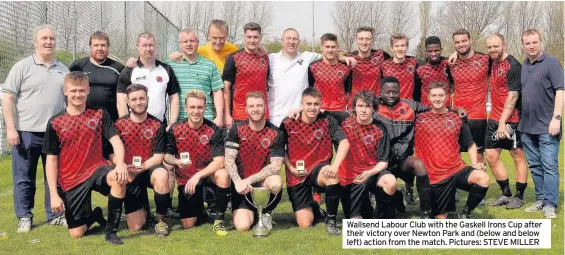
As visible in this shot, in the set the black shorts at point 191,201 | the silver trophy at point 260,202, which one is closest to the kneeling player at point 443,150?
the silver trophy at point 260,202

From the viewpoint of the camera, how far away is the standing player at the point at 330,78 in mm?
6254

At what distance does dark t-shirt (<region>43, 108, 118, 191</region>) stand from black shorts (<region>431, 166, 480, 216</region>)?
330 centimetres

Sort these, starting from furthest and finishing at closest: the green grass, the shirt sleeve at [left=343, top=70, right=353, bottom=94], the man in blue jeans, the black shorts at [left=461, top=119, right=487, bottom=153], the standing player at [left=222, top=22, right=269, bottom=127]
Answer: the black shorts at [left=461, top=119, right=487, bottom=153], the shirt sleeve at [left=343, top=70, right=353, bottom=94], the standing player at [left=222, top=22, right=269, bottom=127], the man in blue jeans, the green grass

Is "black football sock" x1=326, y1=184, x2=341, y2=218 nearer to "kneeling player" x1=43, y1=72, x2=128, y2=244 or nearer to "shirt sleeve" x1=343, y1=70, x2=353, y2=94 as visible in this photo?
"shirt sleeve" x1=343, y1=70, x2=353, y2=94

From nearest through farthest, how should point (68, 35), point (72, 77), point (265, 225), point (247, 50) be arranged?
1. point (72, 77)
2. point (265, 225)
3. point (247, 50)
4. point (68, 35)

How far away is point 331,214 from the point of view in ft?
17.0

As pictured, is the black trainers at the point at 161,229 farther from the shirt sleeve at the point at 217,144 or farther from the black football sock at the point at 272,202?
the black football sock at the point at 272,202

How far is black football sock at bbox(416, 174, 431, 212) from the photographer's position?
5.29 m

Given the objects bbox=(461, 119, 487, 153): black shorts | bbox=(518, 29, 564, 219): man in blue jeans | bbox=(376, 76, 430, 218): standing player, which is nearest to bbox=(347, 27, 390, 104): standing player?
bbox=(376, 76, 430, 218): standing player

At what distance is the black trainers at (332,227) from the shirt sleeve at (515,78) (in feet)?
9.27

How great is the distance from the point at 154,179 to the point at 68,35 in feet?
21.4

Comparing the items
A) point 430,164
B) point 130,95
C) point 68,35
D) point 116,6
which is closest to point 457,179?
point 430,164

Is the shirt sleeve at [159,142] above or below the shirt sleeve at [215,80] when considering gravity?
below

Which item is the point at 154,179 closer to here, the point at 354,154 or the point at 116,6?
the point at 354,154
